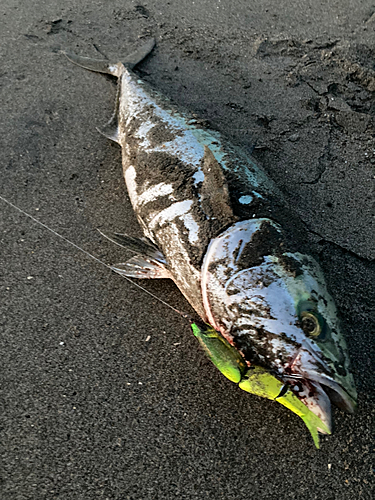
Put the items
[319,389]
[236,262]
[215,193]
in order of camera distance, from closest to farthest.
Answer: [319,389] → [236,262] → [215,193]

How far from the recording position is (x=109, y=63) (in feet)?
13.4

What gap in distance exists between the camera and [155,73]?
4.21 m

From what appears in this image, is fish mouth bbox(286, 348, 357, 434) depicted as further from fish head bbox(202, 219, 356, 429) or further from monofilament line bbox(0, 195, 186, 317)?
monofilament line bbox(0, 195, 186, 317)

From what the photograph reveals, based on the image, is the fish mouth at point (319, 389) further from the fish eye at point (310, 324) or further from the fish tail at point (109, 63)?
the fish tail at point (109, 63)

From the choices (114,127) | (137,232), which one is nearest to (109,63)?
(114,127)

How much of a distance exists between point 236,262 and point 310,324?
52 cm

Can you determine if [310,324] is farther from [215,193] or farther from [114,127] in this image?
[114,127]

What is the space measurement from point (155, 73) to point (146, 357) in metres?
3.37

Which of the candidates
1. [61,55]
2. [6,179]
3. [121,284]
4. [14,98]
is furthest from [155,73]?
[121,284]

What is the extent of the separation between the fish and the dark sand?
0.89ft

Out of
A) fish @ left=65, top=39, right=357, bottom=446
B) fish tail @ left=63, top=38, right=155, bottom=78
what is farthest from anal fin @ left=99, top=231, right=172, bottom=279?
fish tail @ left=63, top=38, right=155, bottom=78

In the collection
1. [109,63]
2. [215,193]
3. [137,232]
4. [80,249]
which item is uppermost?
[109,63]

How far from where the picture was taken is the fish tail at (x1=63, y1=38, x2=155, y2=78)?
13.1 feet

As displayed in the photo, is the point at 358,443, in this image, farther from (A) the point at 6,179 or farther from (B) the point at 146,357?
(A) the point at 6,179
